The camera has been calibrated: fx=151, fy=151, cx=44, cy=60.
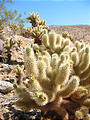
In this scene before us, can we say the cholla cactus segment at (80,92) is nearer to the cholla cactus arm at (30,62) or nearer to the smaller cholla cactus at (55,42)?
the cholla cactus arm at (30,62)

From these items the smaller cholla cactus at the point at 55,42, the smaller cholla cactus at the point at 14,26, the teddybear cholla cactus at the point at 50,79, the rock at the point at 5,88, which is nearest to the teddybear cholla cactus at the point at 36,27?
the smaller cholla cactus at the point at 55,42

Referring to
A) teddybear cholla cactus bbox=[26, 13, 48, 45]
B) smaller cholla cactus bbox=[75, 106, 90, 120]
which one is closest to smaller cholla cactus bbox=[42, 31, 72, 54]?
smaller cholla cactus bbox=[75, 106, 90, 120]

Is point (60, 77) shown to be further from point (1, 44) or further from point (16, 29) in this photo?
point (16, 29)

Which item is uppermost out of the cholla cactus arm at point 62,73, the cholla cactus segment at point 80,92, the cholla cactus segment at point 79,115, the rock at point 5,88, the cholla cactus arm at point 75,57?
the cholla cactus arm at point 75,57

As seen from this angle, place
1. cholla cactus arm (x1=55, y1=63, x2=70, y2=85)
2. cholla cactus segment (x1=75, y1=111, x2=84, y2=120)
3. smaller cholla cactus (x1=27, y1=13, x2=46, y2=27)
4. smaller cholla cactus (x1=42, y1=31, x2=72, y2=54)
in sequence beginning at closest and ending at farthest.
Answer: cholla cactus arm (x1=55, y1=63, x2=70, y2=85) < cholla cactus segment (x1=75, y1=111, x2=84, y2=120) < smaller cholla cactus (x1=42, y1=31, x2=72, y2=54) < smaller cholla cactus (x1=27, y1=13, x2=46, y2=27)

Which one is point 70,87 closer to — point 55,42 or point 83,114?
point 83,114

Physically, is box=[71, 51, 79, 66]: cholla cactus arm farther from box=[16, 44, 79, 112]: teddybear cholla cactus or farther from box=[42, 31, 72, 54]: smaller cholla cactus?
box=[42, 31, 72, 54]: smaller cholla cactus

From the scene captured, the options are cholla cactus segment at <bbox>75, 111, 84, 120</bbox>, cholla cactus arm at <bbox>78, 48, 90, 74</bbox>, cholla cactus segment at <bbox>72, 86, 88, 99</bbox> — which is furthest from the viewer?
cholla cactus arm at <bbox>78, 48, 90, 74</bbox>

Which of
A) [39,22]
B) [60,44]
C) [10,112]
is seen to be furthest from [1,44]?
[10,112]

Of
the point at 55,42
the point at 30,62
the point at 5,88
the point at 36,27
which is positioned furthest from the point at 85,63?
the point at 36,27
